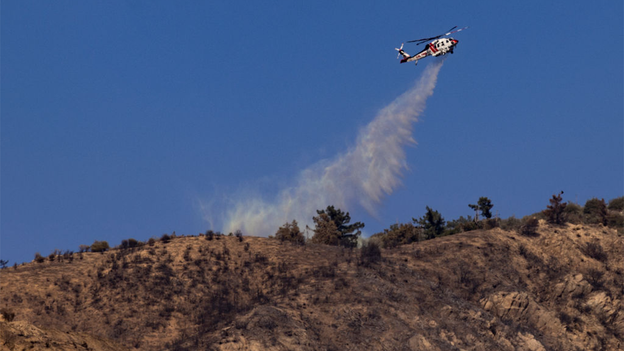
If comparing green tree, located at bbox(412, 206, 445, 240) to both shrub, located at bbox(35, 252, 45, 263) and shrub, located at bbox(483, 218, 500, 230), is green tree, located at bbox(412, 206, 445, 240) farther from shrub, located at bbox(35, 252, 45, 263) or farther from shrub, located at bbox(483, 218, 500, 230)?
shrub, located at bbox(35, 252, 45, 263)

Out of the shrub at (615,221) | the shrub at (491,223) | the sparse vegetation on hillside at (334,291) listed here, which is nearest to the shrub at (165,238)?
the sparse vegetation on hillside at (334,291)

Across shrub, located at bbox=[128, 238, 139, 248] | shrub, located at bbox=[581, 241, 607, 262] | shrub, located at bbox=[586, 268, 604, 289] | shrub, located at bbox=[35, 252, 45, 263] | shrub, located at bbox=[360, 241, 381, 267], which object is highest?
shrub, located at bbox=[128, 238, 139, 248]

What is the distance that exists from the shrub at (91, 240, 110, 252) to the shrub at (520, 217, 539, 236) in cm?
3815

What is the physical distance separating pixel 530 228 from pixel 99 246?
3965cm

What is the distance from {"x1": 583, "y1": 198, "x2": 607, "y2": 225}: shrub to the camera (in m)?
74.2

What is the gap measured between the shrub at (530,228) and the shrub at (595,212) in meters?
7.84

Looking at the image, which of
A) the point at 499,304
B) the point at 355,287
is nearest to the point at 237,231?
the point at 355,287

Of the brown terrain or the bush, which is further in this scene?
the bush

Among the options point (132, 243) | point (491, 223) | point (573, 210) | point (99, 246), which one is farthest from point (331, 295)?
point (573, 210)

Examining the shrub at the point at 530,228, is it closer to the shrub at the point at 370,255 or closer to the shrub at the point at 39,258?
the shrub at the point at 370,255

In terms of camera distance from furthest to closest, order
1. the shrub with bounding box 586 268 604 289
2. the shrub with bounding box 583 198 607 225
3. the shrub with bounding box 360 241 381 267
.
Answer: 1. the shrub with bounding box 583 198 607 225
2. the shrub with bounding box 586 268 604 289
3. the shrub with bounding box 360 241 381 267

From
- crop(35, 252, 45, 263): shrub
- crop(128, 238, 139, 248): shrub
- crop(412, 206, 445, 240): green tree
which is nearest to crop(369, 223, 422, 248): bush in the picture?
crop(412, 206, 445, 240): green tree

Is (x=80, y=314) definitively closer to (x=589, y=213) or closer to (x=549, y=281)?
(x=549, y=281)

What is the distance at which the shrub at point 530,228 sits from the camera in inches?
2635
